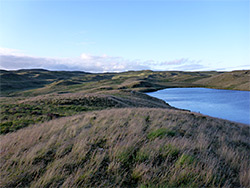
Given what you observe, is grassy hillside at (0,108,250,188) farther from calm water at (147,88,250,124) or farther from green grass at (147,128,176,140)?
calm water at (147,88,250,124)

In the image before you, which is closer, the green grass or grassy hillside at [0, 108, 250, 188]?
grassy hillside at [0, 108, 250, 188]

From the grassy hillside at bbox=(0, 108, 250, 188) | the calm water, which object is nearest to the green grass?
the grassy hillside at bbox=(0, 108, 250, 188)

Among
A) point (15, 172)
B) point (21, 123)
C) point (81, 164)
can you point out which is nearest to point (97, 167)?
point (81, 164)

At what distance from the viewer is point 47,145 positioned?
5.61m

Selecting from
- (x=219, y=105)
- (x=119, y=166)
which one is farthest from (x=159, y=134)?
(x=219, y=105)

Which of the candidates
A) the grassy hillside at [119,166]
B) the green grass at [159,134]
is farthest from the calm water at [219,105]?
the grassy hillside at [119,166]

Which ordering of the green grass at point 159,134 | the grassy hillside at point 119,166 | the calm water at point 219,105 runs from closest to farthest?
the grassy hillside at point 119,166 < the green grass at point 159,134 < the calm water at point 219,105

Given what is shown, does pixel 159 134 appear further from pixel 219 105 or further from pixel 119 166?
pixel 219 105

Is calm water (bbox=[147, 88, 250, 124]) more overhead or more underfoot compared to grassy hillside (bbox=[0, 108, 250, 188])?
more underfoot

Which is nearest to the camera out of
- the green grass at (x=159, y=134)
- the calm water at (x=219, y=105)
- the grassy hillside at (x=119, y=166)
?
the grassy hillside at (x=119, y=166)

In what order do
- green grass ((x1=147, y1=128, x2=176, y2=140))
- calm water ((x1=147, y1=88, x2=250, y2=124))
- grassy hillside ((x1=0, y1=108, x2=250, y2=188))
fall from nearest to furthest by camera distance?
1. grassy hillside ((x1=0, y1=108, x2=250, y2=188))
2. green grass ((x1=147, y1=128, x2=176, y2=140))
3. calm water ((x1=147, y1=88, x2=250, y2=124))

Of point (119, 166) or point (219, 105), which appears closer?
point (119, 166)

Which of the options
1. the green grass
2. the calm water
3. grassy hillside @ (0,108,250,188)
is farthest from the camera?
the calm water

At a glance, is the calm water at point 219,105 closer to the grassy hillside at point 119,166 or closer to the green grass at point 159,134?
the green grass at point 159,134
